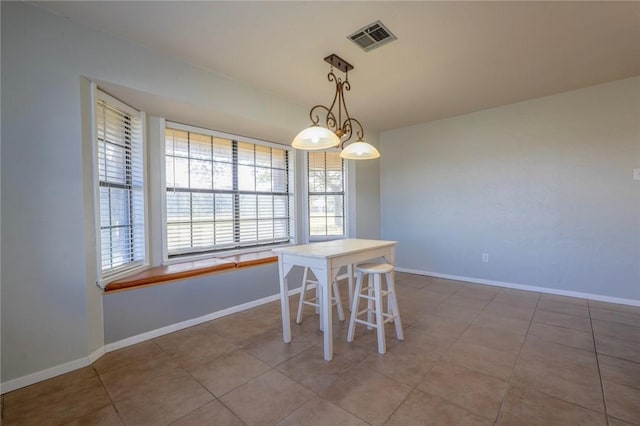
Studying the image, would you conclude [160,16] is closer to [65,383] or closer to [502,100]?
[65,383]

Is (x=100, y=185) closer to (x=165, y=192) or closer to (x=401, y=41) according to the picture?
(x=165, y=192)

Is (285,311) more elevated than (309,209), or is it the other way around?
(309,209)

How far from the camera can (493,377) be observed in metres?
1.91

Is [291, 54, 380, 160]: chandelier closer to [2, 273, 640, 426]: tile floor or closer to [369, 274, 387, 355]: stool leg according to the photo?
[369, 274, 387, 355]: stool leg

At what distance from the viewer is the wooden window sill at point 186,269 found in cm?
242

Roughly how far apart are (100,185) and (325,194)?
2888 mm

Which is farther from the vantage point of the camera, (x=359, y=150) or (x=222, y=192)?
(x=222, y=192)

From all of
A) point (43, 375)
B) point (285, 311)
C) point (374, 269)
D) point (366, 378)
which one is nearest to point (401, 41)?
point (374, 269)

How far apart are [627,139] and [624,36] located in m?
1.40

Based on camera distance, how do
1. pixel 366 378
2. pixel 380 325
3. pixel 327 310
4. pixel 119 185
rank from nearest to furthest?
pixel 366 378 < pixel 327 310 < pixel 380 325 < pixel 119 185

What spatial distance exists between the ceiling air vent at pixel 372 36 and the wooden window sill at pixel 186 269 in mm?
2467

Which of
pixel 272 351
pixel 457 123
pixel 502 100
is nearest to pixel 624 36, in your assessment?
pixel 502 100

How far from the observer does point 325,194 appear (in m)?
4.52

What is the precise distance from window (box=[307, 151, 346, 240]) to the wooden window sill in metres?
1.12
